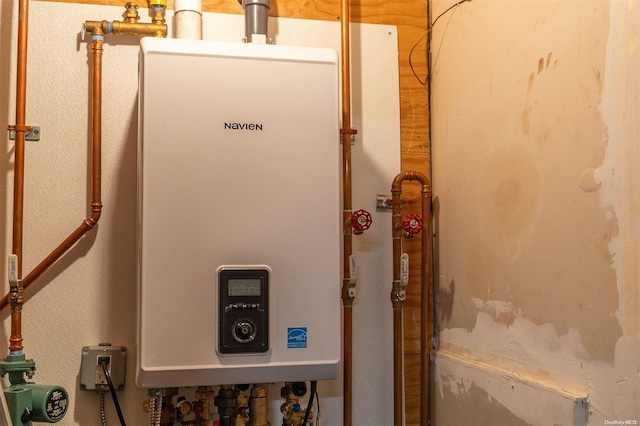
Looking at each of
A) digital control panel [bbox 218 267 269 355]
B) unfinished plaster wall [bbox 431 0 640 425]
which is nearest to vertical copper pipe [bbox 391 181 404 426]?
unfinished plaster wall [bbox 431 0 640 425]

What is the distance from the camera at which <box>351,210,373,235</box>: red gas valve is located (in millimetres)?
1745

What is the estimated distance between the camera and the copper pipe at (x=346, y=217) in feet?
5.82

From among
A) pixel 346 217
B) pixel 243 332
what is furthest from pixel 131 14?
pixel 243 332

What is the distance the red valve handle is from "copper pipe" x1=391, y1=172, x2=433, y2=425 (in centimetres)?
4

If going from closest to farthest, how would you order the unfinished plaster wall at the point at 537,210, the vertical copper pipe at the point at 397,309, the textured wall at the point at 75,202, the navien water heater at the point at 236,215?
the unfinished plaster wall at the point at 537,210, the navien water heater at the point at 236,215, the textured wall at the point at 75,202, the vertical copper pipe at the point at 397,309

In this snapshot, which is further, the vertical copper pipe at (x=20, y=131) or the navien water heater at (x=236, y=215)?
the vertical copper pipe at (x=20, y=131)

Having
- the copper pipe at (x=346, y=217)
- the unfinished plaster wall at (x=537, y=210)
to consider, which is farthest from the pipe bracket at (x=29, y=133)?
the unfinished plaster wall at (x=537, y=210)

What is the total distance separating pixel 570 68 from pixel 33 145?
4.25 feet

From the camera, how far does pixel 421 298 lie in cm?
186

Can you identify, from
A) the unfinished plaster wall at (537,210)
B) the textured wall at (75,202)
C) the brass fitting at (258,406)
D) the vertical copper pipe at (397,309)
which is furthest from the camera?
the vertical copper pipe at (397,309)

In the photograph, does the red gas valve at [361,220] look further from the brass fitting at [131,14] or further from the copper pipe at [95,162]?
the brass fitting at [131,14]

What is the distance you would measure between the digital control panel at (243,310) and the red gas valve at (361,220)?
0.35 meters

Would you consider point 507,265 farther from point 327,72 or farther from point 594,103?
point 327,72

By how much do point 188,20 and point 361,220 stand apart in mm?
667
